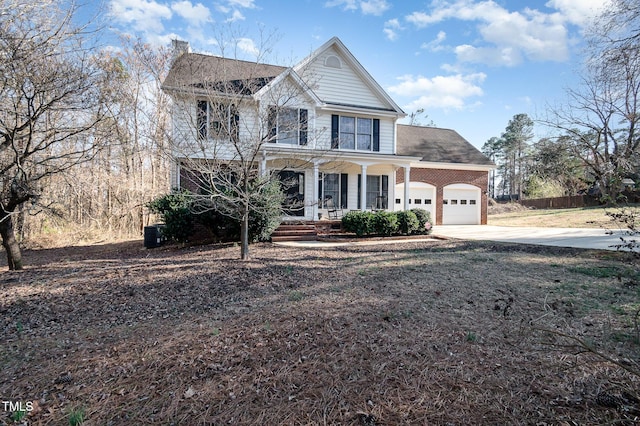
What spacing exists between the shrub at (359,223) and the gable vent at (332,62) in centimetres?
742

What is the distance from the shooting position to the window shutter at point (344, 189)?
16.0 metres

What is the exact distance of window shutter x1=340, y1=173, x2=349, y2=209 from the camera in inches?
632

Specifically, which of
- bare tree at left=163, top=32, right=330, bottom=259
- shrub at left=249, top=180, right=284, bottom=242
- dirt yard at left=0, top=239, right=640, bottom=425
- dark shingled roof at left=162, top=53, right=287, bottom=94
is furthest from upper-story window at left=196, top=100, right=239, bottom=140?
dirt yard at left=0, top=239, right=640, bottom=425

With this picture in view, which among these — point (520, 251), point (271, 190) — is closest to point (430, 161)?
point (520, 251)

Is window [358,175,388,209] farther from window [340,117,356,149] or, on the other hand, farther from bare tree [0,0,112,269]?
bare tree [0,0,112,269]

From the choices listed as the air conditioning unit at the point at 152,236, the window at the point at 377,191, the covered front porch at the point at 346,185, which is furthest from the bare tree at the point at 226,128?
the window at the point at 377,191

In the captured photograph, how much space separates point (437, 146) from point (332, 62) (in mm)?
8460

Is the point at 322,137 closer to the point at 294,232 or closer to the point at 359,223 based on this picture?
the point at 359,223

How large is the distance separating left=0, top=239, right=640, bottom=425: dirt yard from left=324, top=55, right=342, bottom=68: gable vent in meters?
12.3

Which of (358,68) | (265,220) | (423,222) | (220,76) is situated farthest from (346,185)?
(220,76)

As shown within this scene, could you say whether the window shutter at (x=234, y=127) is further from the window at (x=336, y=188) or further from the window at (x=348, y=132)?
the window at (x=336, y=188)

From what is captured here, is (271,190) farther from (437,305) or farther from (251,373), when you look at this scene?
(251,373)

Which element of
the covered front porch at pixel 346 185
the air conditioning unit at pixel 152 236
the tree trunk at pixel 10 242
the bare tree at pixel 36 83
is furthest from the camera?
the covered front porch at pixel 346 185

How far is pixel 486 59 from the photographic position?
16250 mm
